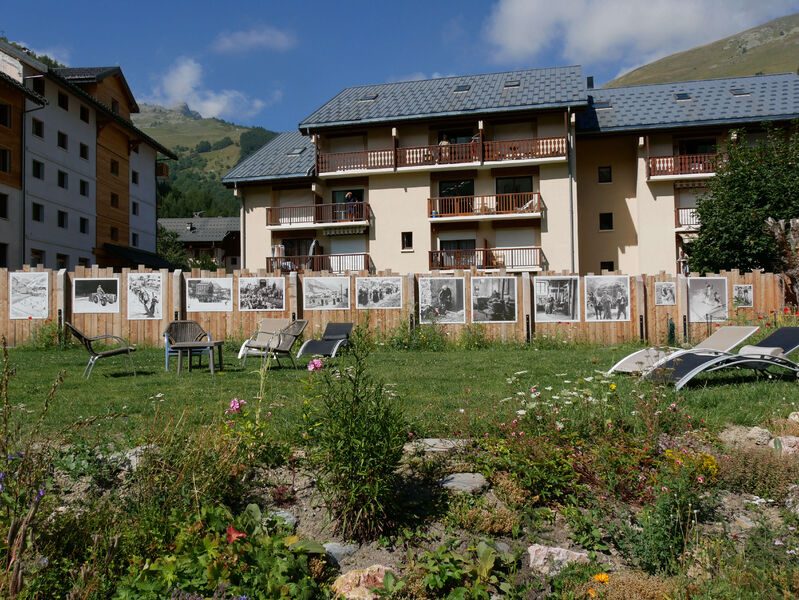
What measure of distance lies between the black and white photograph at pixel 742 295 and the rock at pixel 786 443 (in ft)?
42.2

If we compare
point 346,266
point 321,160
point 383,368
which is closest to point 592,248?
point 346,266

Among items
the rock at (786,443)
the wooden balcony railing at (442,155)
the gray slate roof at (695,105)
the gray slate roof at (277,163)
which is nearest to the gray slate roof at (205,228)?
the gray slate roof at (277,163)

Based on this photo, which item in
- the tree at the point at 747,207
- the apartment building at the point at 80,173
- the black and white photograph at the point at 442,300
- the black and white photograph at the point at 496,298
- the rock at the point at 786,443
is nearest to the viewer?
the rock at the point at 786,443

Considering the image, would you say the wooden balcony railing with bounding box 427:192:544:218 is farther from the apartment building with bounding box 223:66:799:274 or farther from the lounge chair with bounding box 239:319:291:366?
the lounge chair with bounding box 239:319:291:366

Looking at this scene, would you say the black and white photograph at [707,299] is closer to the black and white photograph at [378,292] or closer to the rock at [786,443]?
the black and white photograph at [378,292]

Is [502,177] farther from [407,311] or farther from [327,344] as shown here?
[327,344]

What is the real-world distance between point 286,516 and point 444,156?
2709 centimetres

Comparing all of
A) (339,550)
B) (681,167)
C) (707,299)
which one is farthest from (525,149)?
(339,550)

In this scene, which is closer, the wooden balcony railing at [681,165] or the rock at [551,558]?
the rock at [551,558]

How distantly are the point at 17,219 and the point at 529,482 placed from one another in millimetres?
32274

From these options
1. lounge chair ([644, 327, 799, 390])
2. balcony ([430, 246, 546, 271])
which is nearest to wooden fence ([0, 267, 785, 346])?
lounge chair ([644, 327, 799, 390])

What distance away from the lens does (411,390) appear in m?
8.55

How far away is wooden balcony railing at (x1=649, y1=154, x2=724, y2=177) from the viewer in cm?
2883

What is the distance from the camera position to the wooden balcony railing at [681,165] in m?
28.8
